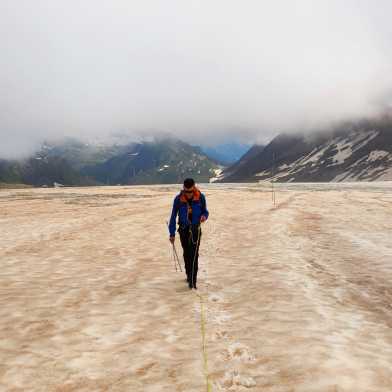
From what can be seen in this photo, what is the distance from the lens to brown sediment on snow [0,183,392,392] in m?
6.74

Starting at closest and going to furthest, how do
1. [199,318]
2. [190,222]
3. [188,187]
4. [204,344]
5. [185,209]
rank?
[204,344] < [199,318] < [188,187] < [190,222] < [185,209]

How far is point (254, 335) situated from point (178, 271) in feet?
25.9

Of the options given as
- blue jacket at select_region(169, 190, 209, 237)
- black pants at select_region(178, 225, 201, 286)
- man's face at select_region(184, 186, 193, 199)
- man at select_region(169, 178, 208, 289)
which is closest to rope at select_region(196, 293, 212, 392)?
black pants at select_region(178, 225, 201, 286)

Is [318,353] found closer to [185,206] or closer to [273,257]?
[185,206]

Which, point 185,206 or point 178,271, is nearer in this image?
point 185,206

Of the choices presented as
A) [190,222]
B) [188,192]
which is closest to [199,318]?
[190,222]

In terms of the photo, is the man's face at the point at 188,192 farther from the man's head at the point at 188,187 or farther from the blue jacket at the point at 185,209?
the blue jacket at the point at 185,209

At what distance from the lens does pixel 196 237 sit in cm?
1299

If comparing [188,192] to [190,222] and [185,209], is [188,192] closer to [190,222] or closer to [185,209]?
[185,209]

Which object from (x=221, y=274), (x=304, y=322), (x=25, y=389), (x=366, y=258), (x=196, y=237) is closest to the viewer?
(x=25, y=389)

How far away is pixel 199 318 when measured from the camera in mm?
10023

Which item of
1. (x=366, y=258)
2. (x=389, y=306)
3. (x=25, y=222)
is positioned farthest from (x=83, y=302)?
(x=25, y=222)

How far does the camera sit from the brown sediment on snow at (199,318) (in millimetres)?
6738

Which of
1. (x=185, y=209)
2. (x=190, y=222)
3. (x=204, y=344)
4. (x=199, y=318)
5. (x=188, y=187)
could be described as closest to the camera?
(x=204, y=344)
